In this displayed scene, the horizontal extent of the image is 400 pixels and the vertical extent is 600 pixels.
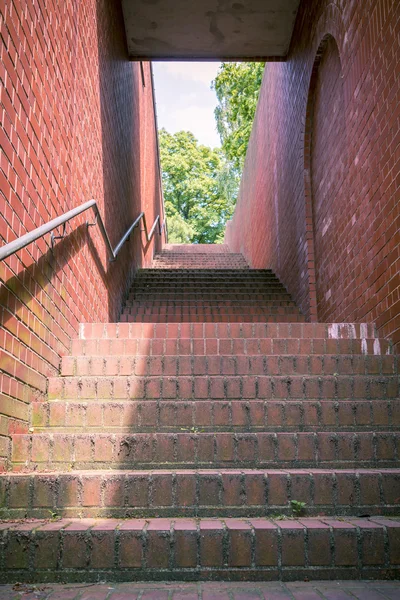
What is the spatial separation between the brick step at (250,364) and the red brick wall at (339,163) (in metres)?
0.33

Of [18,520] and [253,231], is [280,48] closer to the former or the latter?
[253,231]

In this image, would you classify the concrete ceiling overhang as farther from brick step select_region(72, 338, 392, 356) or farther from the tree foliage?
the tree foliage

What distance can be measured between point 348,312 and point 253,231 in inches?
292

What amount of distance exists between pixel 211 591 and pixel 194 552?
0.16 m

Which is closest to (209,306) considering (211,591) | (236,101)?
(211,591)

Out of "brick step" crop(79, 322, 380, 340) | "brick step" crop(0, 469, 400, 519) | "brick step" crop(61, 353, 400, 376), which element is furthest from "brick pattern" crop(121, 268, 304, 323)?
"brick step" crop(0, 469, 400, 519)

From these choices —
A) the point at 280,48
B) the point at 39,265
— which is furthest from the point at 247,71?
the point at 39,265

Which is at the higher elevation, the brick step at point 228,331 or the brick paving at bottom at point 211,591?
the brick step at point 228,331

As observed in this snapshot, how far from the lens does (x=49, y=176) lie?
3.03 m

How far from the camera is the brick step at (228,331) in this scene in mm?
3828

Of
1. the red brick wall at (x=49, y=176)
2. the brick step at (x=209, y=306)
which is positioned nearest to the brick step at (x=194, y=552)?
the red brick wall at (x=49, y=176)

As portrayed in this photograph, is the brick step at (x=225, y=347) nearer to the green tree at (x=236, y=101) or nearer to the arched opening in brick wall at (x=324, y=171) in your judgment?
the arched opening in brick wall at (x=324, y=171)

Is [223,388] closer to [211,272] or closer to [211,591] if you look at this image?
[211,591]

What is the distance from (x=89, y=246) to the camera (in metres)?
4.16
